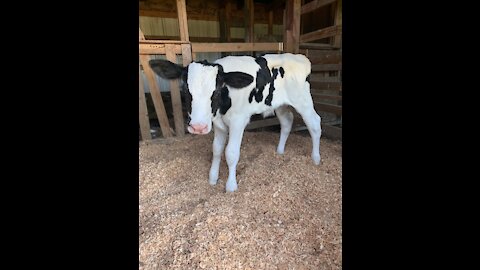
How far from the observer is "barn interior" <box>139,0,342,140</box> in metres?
3.75

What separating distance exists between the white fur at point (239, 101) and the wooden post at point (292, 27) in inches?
41.7

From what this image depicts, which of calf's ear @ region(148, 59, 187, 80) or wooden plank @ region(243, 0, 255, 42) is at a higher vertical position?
wooden plank @ region(243, 0, 255, 42)

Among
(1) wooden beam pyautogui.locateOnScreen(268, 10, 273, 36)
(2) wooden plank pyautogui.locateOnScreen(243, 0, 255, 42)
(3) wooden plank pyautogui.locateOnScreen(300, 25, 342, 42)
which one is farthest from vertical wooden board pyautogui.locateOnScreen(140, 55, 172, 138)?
(1) wooden beam pyautogui.locateOnScreen(268, 10, 273, 36)

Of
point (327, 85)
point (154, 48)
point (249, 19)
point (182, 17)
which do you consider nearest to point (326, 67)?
point (327, 85)

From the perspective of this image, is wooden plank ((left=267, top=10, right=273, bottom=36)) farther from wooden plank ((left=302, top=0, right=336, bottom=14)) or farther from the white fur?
the white fur

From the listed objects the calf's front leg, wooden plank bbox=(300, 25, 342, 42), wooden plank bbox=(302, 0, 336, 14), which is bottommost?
the calf's front leg

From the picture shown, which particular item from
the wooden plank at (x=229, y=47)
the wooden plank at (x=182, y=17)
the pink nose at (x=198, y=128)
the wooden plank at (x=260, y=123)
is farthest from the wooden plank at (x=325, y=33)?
the pink nose at (x=198, y=128)

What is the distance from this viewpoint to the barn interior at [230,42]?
3.75m

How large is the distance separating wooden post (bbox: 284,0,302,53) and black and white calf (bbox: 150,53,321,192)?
1.10 metres
